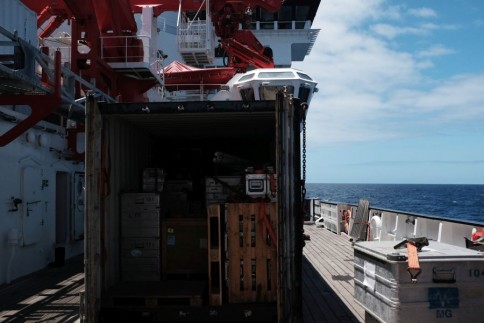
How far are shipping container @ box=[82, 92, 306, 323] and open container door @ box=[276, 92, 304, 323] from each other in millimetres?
13

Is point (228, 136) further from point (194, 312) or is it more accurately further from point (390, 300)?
point (390, 300)

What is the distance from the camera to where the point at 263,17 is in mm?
35469

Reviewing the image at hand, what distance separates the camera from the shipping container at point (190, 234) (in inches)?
247

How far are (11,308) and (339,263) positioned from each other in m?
7.63

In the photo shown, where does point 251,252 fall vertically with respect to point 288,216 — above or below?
below

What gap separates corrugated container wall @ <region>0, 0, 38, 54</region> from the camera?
Result: 974 cm

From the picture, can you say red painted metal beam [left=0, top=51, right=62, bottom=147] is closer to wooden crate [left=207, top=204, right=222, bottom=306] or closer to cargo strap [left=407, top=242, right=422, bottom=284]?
wooden crate [left=207, top=204, right=222, bottom=306]

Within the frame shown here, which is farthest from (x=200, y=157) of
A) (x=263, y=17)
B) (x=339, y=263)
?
(x=263, y=17)

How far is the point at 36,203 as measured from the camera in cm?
1156

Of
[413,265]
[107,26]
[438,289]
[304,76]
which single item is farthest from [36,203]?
[304,76]

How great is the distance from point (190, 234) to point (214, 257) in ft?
3.81

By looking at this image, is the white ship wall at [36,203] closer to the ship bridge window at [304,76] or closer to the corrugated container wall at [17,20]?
the corrugated container wall at [17,20]

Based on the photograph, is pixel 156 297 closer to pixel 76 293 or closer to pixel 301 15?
pixel 76 293

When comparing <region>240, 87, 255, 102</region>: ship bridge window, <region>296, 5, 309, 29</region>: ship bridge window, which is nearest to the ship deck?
<region>240, 87, 255, 102</region>: ship bridge window
